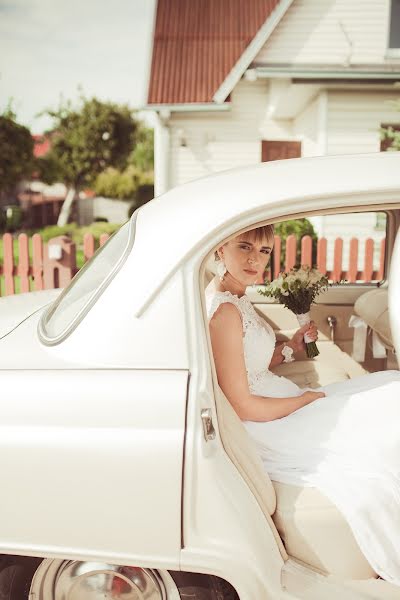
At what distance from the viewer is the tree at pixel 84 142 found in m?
37.8

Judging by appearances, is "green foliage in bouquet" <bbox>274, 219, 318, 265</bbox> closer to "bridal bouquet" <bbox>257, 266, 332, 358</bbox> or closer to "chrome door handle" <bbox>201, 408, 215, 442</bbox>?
"bridal bouquet" <bbox>257, 266, 332, 358</bbox>

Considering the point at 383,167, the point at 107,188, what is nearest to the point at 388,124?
the point at 383,167

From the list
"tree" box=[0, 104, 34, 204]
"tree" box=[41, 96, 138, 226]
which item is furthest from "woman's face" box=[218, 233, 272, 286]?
"tree" box=[41, 96, 138, 226]

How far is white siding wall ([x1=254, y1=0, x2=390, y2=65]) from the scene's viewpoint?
528 inches

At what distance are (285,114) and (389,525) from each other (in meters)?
14.3

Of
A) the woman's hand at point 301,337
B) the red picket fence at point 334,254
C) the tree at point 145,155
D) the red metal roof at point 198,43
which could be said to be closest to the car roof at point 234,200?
the woman's hand at point 301,337

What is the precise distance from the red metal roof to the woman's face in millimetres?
12509

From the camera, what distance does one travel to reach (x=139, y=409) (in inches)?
63.9

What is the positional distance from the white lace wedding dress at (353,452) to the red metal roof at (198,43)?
42.4ft

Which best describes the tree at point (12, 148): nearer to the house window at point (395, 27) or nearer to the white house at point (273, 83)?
the white house at point (273, 83)

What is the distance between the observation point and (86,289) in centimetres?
192

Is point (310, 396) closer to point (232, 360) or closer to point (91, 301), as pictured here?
point (232, 360)

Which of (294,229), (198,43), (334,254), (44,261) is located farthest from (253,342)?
(198,43)

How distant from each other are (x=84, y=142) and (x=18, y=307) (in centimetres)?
3739
